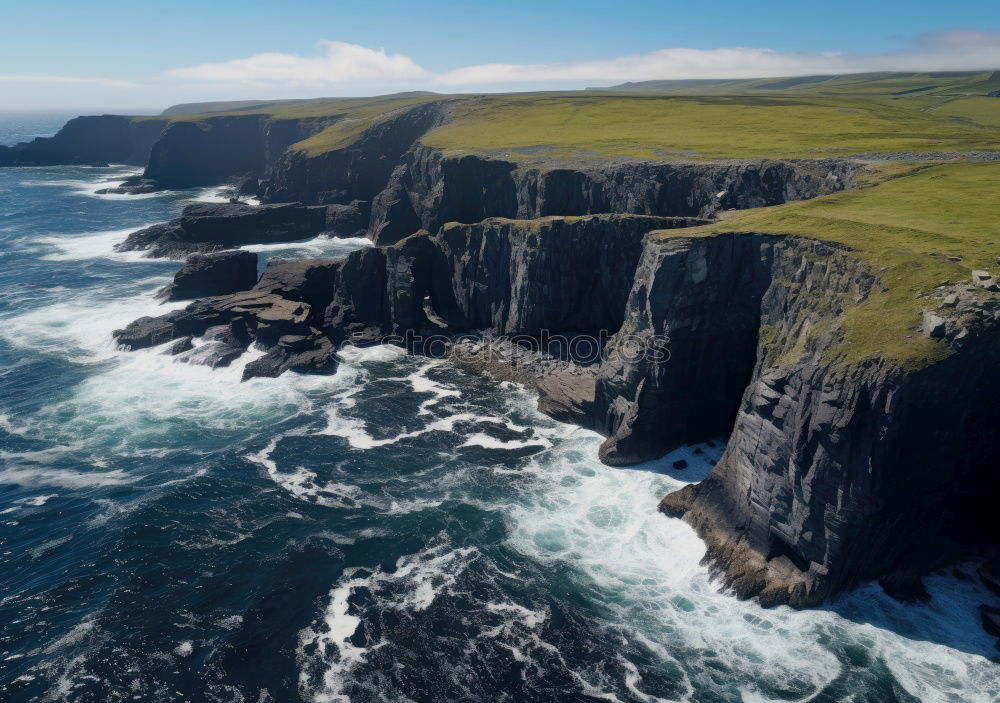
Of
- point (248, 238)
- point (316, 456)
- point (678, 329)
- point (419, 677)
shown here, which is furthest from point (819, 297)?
point (248, 238)

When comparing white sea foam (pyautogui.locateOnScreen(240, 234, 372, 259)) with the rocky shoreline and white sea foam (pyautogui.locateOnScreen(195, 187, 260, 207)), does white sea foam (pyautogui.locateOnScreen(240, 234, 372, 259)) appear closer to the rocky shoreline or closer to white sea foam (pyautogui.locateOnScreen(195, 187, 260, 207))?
the rocky shoreline

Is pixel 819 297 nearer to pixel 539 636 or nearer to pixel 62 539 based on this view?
pixel 539 636

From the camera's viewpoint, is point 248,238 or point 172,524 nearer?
point 172,524

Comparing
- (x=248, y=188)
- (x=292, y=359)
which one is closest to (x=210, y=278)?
(x=292, y=359)

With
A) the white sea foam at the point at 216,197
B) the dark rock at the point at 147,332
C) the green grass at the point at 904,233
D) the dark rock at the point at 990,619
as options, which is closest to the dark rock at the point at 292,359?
the dark rock at the point at 147,332

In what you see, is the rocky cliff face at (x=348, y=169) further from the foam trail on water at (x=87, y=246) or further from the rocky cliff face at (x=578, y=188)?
the foam trail on water at (x=87, y=246)

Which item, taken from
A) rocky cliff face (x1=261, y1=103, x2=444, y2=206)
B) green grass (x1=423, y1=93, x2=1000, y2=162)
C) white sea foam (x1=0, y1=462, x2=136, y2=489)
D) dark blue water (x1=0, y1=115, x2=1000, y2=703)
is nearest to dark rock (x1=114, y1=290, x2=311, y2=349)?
dark blue water (x1=0, y1=115, x2=1000, y2=703)
